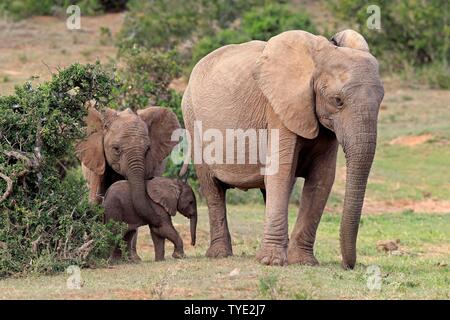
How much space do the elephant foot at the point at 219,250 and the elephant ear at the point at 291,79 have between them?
181cm

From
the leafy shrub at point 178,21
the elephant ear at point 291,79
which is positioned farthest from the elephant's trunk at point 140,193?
the leafy shrub at point 178,21

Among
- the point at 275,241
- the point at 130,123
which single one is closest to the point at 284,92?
the point at 275,241

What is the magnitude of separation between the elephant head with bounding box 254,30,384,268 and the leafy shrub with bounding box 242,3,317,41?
16604 mm

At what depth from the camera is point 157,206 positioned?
11445 mm

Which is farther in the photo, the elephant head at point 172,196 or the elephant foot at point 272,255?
the elephant head at point 172,196

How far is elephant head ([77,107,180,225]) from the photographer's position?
11.5 m

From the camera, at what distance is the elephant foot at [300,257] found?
10.8 m

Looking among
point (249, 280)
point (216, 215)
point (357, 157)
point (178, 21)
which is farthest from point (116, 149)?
point (178, 21)

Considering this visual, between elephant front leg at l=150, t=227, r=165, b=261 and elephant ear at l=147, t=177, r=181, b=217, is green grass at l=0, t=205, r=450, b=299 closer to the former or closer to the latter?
elephant front leg at l=150, t=227, r=165, b=261

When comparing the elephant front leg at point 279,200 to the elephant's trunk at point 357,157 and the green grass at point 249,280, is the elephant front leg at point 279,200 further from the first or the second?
the elephant's trunk at point 357,157

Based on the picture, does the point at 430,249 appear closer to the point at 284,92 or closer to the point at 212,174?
the point at 212,174

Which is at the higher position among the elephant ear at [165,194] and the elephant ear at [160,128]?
the elephant ear at [160,128]

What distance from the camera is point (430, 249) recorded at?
13977 mm

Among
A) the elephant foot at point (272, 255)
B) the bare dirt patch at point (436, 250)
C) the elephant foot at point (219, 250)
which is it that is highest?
the elephant foot at point (272, 255)
